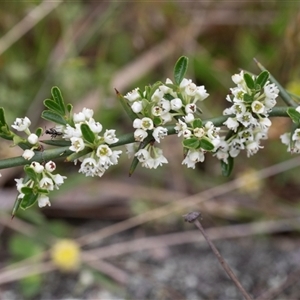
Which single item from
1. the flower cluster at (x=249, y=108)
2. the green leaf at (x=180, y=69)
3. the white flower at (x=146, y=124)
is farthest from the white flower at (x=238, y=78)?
the white flower at (x=146, y=124)

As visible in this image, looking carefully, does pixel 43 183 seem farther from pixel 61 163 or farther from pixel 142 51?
pixel 142 51

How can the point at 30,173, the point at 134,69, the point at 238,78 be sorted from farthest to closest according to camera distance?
the point at 134,69 < the point at 238,78 < the point at 30,173

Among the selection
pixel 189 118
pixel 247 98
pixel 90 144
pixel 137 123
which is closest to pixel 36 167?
pixel 90 144

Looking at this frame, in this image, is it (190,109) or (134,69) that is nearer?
(190,109)

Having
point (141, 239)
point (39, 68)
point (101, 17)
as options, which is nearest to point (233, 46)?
point (101, 17)

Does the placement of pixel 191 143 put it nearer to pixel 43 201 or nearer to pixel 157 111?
pixel 157 111

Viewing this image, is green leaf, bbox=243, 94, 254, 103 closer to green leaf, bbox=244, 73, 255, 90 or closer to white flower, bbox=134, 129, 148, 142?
green leaf, bbox=244, 73, 255, 90

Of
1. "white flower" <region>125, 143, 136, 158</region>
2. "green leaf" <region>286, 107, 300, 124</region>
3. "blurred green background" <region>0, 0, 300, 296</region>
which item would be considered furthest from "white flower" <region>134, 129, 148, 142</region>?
"blurred green background" <region>0, 0, 300, 296</region>
